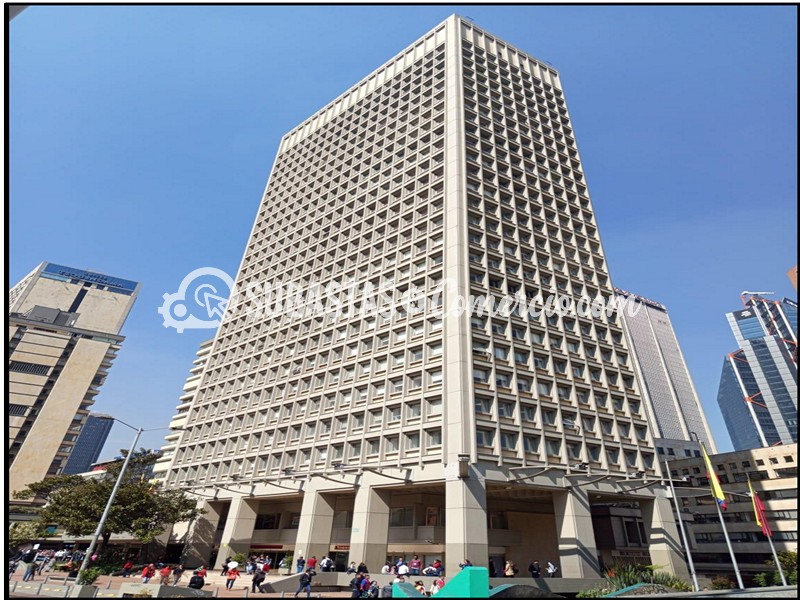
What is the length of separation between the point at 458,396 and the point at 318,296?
2518 centimetres

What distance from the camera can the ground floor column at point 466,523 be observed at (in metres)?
29.9

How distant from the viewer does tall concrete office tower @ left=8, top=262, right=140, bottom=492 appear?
8094 cm

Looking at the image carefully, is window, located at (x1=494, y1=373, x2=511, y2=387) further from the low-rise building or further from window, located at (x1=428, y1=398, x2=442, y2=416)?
the low-rise building

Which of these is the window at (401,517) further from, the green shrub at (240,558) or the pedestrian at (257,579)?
the pedestrian at (257,579)

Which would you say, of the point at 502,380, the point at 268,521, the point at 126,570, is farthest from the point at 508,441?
the point at 126,570

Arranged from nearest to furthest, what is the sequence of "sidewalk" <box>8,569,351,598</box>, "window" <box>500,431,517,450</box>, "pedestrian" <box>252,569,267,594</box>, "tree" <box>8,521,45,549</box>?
"sidewalk" <box>8,569,351,598</box>
"pedestrian" <box>252,569,267,594</box>
"window" <box>500,431,517,450</box>
"tree" <box>8,521,45,549</box>

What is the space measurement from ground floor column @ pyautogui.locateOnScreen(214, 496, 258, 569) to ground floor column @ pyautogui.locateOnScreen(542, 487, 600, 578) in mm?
29095

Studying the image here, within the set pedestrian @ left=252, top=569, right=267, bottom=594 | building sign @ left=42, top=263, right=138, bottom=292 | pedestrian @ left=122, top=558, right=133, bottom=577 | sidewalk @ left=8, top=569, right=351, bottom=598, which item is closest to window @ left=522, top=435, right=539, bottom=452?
sidewalk @ left=8, top=569, right=351, bottom=598

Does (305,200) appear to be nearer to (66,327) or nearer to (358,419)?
(358,419)

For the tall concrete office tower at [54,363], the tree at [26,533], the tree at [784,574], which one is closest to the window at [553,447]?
the tree at [784,574]

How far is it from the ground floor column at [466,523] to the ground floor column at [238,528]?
2373 cm

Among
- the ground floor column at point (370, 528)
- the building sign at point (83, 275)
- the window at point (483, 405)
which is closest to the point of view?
the ground floor column at point (370, 528)

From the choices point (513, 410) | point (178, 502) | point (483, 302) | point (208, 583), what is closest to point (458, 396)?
point (513, 410)

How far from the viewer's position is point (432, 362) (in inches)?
1533
